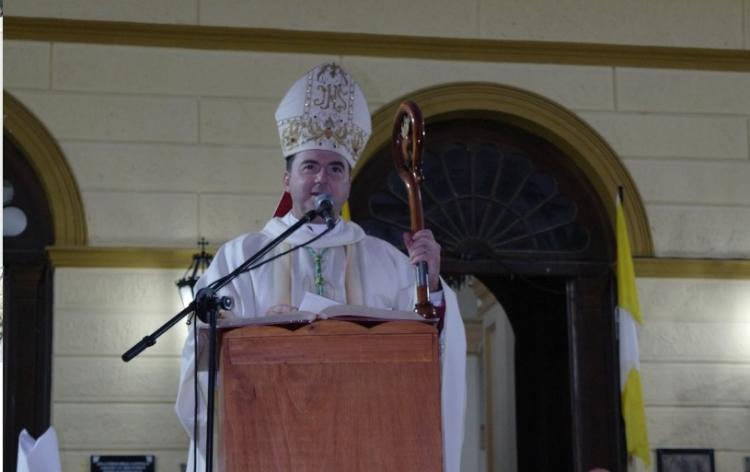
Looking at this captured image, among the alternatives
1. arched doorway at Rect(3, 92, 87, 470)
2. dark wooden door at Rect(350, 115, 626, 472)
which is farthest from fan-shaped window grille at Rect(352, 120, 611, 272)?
arched doorway at Rect(3, 92, 87, 470)

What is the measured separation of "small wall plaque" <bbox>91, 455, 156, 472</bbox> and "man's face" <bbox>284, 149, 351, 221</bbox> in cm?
396

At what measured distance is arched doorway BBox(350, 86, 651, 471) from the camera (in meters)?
8.63

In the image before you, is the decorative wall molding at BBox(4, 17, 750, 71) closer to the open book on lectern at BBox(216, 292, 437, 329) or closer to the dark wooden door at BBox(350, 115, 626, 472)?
the dark wooden door at BBox(350, 115, 626, 472)

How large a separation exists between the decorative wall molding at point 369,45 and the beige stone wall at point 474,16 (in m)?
0.04

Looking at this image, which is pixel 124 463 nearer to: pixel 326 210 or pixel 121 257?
pixel 121 257

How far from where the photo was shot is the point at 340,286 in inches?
174

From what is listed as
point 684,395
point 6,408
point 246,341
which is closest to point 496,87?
point 684,395

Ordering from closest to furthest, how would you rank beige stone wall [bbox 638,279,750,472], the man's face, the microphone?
the microphone
the man's face
beige stone wall [bbox 638,279,750,472]

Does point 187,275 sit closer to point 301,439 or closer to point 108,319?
point 108,319

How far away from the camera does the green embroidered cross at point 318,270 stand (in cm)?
439

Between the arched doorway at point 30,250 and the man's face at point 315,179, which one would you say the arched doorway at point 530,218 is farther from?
the man's face at point 315,179

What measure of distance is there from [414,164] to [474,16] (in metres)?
4.78

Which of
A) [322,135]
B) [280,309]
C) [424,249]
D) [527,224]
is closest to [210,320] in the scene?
[280,309]

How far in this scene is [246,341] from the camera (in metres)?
3.39
